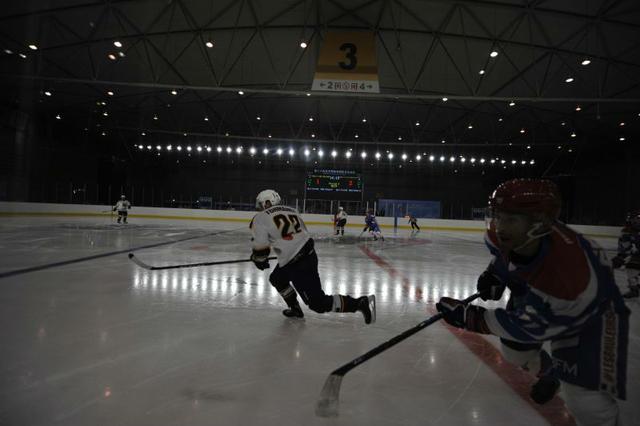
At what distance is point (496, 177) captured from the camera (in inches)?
853

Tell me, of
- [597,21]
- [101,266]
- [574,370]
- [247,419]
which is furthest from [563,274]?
[597,21]

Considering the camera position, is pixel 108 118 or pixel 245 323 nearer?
pixel 245 323

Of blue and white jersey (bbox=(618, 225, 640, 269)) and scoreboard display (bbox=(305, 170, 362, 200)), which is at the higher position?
scoreboard display (bbox=(305, 170, 362, 200))

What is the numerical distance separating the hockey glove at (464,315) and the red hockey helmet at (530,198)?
0.38 metres

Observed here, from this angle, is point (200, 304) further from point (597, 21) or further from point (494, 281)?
point (597, 21)

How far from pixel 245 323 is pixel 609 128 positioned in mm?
19836

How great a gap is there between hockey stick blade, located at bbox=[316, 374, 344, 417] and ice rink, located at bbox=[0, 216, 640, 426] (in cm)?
4

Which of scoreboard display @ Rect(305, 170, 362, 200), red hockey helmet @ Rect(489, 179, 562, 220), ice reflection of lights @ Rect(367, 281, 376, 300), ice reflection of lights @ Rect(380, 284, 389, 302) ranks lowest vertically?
ice reflection of lights @ Rect(367, 281, 376, 300)

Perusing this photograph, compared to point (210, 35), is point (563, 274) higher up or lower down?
lower down

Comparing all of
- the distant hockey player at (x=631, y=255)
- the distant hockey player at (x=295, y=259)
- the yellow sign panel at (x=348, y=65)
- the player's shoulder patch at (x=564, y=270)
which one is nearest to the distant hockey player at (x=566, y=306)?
the player's shoulder patch at (x=564, y=270)

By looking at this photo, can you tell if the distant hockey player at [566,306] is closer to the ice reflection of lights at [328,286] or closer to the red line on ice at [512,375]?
the red line on ice at [512,375]

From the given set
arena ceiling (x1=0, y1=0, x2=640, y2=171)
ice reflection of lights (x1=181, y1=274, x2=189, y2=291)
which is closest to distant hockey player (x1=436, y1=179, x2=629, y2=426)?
ice reflection of lights (x1=181, y1=274, x2=189, y2=291)

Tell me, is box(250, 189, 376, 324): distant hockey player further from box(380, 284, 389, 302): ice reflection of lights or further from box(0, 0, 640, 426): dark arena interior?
box(380, 284, 389, 302): ice reflection of lights

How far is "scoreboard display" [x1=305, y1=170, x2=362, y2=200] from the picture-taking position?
16469 millimetres
